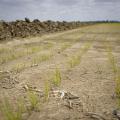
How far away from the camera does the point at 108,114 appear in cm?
645

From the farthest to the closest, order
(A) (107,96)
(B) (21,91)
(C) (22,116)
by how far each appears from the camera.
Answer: (B) (21,91) < (A) (107,96) < (C) (22,116)

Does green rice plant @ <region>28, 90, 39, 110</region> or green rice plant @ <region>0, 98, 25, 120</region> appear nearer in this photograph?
green rice plant @ <region>0, 98, 25, 120</region>

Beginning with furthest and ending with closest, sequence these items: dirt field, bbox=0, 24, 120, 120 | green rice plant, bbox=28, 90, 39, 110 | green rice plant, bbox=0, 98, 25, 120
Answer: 1. green rice plant, bbox=28, 90, 39, 110
2. dirt field, bbox=0, 24, 120, 120
3. green rice plant, bbox=0, 98, 25, 120

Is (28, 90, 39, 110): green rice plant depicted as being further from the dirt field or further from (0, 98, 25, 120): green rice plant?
(0, 98, 25, 120): green rice plant

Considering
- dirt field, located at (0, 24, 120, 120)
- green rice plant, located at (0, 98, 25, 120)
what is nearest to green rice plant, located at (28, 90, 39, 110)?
dirt field, located at (0, 24, 120, 120)

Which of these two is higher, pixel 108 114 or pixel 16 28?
pixel 16 28

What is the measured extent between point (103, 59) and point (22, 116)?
7886mm

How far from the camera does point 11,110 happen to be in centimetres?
664

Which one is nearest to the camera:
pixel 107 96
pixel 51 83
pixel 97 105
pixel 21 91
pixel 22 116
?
pixel 22 116

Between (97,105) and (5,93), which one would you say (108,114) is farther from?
(5,93)

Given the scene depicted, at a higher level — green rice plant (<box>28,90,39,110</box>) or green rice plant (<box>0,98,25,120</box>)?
green rice plant (<box>28,90,39,110</box>)

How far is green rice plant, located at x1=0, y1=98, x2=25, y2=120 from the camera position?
19.9 ft

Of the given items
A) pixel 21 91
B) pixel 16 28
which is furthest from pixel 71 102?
pixel 16 28

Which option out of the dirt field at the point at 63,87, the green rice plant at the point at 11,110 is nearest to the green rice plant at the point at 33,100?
the dirt field at the point at 63,87
